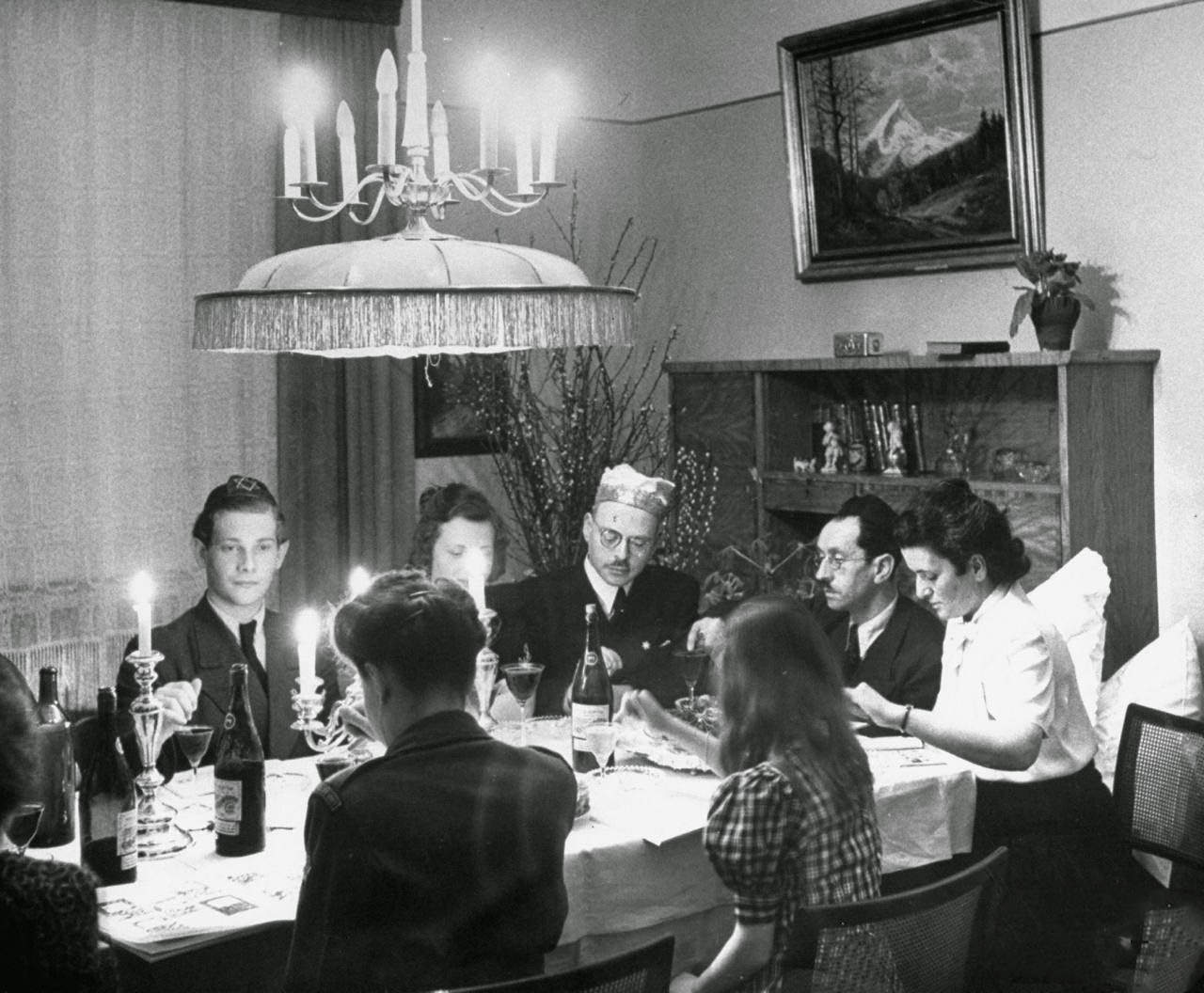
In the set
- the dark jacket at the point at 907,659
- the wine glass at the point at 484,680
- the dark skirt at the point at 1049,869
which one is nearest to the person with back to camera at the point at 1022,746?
the dark skirt at the point at 1049,869

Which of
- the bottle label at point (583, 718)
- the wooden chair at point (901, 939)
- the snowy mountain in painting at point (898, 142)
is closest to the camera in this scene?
the wooden chair at point (901, 939)

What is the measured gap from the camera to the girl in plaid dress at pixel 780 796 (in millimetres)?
2207

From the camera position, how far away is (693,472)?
567 cm

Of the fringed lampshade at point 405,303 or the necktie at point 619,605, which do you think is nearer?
the fringed lampshade at point 405,303

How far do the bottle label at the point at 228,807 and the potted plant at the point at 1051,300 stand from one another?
2.71 metres

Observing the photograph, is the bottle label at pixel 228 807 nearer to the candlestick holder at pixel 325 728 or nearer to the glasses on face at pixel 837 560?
the candlestick holder at pixel 325 728

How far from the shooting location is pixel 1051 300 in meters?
4.37

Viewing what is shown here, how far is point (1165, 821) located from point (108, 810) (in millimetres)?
2009

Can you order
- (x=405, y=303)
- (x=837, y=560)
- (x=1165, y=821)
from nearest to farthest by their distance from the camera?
1. (x=405, y=303)
2. (x=1165, y=821)
3. (x=837, y=560)

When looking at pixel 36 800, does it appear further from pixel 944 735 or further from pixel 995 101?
pixel 995 101

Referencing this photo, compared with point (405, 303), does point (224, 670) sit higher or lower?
lower

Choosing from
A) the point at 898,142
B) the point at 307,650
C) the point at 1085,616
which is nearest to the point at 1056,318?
the point at 1085,616

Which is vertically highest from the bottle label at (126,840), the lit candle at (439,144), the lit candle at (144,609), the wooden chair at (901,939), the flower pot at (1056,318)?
the lit candle at (439,144)

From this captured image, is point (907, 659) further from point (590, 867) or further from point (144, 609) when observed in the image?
point (144, 609)
